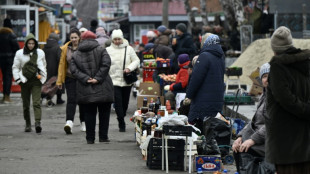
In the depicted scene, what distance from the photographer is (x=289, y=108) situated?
6477 mm

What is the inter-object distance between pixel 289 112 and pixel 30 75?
956 cm

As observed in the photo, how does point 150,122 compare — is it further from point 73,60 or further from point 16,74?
point 16,74

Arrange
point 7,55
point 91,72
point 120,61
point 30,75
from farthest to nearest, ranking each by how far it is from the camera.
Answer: point 7,55 < point 120,61 < point 30,75 < point 91,72

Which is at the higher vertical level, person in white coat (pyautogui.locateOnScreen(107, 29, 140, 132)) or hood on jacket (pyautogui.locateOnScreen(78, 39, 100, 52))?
hood on jacket (pyautogui.locateOnScreen(78, 39, 100, 52))

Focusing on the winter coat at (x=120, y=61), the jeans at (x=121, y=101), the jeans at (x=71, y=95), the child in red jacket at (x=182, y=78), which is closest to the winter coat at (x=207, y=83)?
the child in red jacket at (x=182, y=78)

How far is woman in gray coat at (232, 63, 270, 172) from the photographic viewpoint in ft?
27.4

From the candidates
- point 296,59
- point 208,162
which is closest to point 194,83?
point 208,162

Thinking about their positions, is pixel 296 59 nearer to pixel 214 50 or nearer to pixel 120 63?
pixel 214 50

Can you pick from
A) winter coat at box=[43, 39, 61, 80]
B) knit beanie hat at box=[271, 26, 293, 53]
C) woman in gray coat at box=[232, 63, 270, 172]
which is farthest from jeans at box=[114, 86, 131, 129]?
knit beanie hat at box=[271, 26, 293, 53]

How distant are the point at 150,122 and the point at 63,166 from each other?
165cm

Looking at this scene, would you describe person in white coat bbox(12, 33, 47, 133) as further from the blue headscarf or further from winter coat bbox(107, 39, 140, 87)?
the blue headscarf

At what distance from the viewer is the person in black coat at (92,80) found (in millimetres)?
13391

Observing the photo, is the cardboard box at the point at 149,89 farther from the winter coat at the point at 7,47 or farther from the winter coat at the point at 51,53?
the winter coat at the point at 7,47

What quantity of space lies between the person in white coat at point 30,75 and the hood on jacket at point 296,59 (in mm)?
9397
